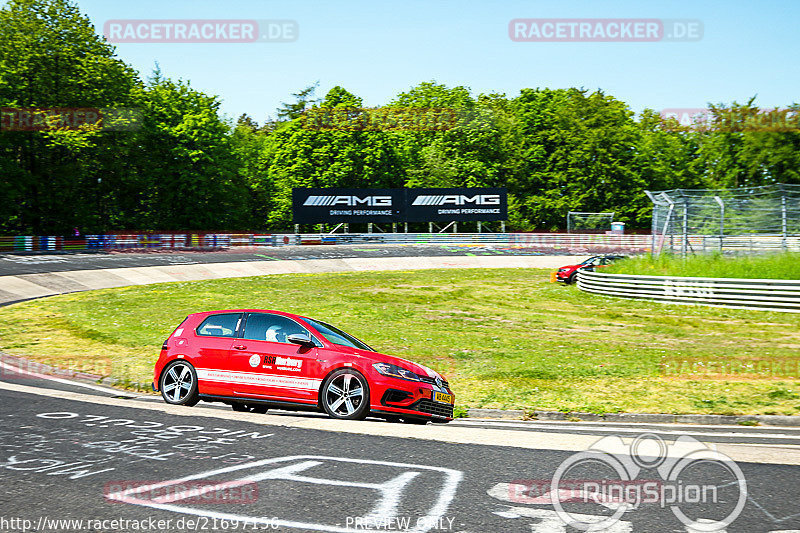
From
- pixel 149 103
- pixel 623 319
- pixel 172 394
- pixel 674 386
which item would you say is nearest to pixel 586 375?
pixel 674 386

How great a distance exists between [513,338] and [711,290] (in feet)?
33.3

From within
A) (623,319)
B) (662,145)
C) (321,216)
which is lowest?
(623,319)

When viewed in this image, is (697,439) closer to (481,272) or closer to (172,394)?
(172,394)

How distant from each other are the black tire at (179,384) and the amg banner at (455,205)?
52496 millimetres

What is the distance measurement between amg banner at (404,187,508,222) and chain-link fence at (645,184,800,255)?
35.9 meters

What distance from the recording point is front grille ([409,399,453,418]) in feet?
34.1

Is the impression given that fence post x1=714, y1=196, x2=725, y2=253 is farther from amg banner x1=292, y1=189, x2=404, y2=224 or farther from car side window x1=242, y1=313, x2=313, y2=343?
amg banner x1=292, y1=189, x2=404, y2=224

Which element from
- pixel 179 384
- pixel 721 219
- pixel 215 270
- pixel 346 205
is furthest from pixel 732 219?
pixel 346 205

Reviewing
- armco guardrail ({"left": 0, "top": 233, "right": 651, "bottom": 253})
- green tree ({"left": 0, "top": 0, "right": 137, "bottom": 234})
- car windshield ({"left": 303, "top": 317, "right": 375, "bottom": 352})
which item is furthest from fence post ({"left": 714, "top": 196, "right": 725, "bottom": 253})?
green tree ({"left": 0, "top": 0, "right": 137, "bottom": 234})

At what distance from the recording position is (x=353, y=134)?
77.1 metres

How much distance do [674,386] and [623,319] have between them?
10290mm

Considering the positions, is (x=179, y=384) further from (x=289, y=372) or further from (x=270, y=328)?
(x=289, y=372)

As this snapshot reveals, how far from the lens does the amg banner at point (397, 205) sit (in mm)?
62312

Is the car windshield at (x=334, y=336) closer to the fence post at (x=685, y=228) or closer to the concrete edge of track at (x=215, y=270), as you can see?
the fence post at (x=685, y=228)
